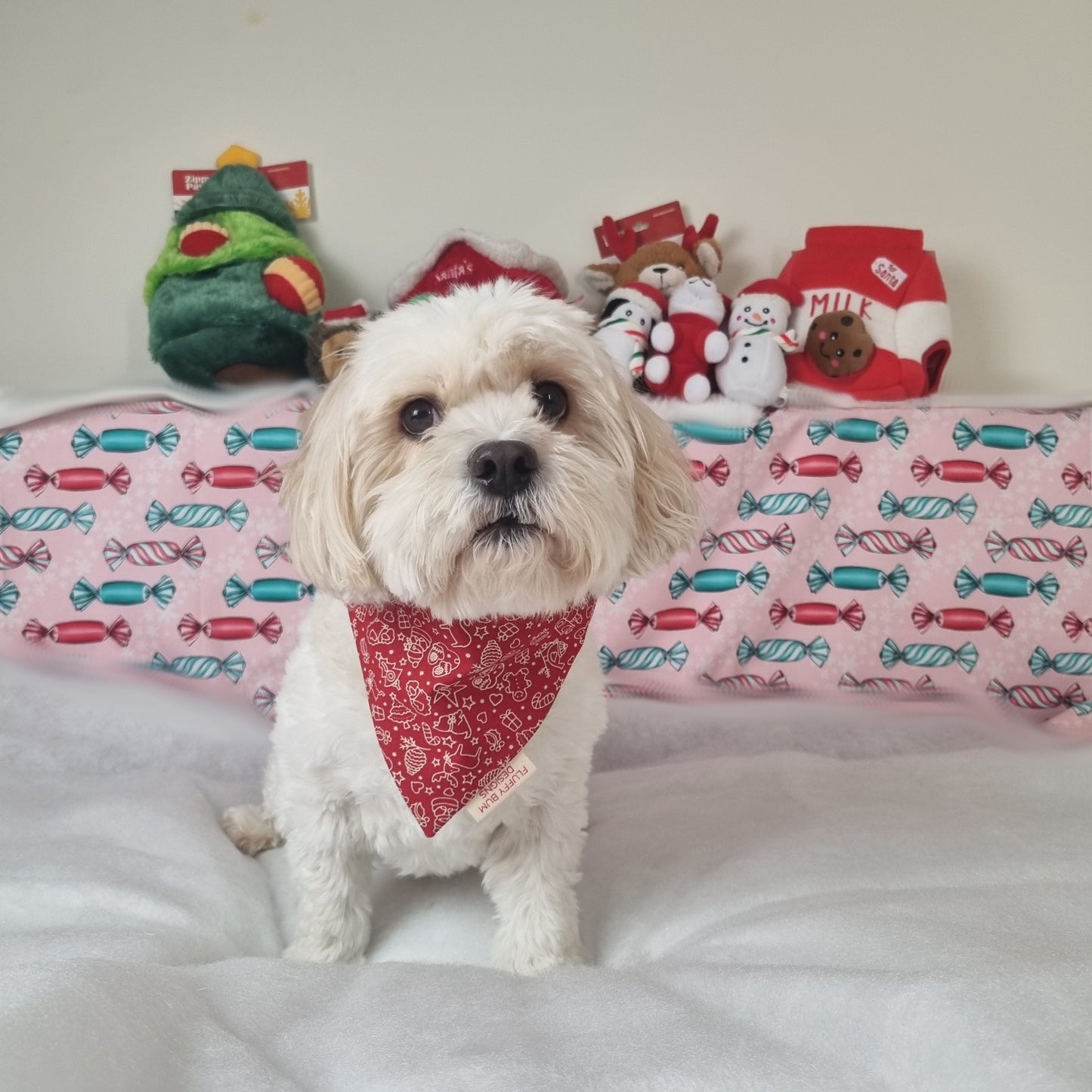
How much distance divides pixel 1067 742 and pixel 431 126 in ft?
6.66

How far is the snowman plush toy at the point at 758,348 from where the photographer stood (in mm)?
1981

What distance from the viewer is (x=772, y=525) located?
1961 millimetres

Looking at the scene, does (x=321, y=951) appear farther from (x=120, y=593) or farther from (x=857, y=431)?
(x=857, y=431)

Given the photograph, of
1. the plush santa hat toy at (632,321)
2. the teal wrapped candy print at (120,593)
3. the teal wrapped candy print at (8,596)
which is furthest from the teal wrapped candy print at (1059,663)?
the teal wrapped candy print at (8,596)

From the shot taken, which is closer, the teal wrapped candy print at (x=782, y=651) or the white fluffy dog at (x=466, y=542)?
the white fluffy dog at (x=466, y=542)

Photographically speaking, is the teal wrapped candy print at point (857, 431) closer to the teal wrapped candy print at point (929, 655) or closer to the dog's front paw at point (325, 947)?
the teal wrapped candy print at point (929, 655)

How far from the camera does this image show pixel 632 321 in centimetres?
198

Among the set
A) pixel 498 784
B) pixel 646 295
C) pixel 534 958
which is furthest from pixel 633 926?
pixel 646 295

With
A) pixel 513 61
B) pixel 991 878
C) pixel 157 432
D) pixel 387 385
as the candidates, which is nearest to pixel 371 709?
pixel 387 385

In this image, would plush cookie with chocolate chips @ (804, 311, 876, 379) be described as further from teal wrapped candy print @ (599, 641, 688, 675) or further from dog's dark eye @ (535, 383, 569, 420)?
dog's dark eye @ (535, 383, 569, 420)

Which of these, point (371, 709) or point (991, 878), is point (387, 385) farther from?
point (991, 878)

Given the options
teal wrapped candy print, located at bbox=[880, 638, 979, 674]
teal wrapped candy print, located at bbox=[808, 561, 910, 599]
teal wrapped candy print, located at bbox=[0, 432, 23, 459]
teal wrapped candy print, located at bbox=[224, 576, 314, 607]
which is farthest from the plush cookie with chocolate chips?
teal wrapped candy print, located at bbox=[0, 432, 23, 459]

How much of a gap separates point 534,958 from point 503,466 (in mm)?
670

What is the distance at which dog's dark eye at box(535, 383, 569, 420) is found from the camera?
110cm
